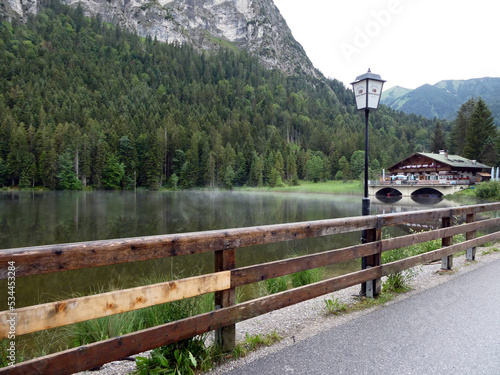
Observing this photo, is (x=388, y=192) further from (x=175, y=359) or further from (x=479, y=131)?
(x=175, y=359)

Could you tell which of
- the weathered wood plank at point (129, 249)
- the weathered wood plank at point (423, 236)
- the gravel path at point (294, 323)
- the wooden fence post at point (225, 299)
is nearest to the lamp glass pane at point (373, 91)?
the weathered wood plank at point (423, 236)

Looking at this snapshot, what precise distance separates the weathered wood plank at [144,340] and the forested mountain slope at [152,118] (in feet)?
261

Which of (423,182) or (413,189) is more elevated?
(423,182)

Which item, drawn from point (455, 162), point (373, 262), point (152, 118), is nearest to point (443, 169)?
point (455, 162)

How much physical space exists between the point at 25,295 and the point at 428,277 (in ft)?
29.1

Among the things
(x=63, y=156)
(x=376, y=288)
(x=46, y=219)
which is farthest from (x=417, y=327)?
(x=63, y=156)

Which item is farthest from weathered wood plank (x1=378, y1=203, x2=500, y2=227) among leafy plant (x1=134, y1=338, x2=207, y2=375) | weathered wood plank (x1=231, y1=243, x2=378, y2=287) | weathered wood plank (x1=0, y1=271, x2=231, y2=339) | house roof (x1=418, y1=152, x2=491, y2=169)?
house roof (x1=418, y1=152, x2=491, y2=169)

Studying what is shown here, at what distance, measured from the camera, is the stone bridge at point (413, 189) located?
50.0m

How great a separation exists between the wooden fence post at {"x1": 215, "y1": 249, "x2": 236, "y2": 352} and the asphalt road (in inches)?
11.1

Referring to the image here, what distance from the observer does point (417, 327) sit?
3490 millimetres

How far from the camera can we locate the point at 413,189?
55.5 meters

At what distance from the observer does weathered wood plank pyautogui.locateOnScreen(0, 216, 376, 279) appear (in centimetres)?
193

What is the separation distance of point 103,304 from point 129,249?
406 millimetres

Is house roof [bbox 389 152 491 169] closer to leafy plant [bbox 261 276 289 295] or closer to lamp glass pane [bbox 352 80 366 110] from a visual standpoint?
lamp glass pane [bbox 352 80 366 110]
